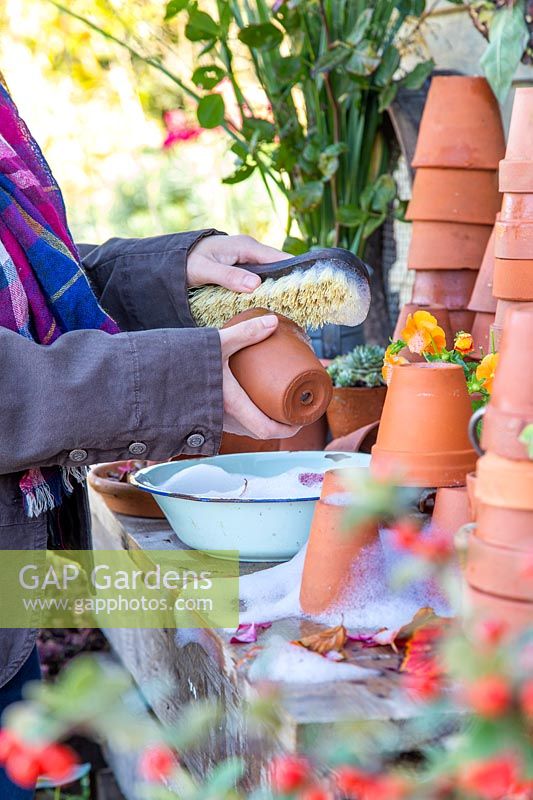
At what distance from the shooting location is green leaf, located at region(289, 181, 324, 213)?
212cm

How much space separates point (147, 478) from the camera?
1.30 meters

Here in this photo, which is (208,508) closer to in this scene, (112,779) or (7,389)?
(7,389)

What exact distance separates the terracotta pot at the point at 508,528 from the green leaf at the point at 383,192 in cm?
146

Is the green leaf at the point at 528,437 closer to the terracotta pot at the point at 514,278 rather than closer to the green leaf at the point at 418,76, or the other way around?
the terracotta pot at the point at 514,278

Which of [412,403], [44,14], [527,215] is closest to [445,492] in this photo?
[412,403]

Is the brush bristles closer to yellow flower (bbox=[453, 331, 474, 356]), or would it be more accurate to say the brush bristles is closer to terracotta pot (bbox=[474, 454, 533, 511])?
yellow flower (bbox=[453, 331, 474, 356])

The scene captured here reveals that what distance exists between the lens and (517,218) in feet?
3.89

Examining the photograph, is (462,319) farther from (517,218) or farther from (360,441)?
(517,218)

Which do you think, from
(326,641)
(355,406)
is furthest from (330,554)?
(355,406)

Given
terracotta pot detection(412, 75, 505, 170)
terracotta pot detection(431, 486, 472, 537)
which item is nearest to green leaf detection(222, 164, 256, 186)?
terracotta pot detection(412, 75, 505, 170)

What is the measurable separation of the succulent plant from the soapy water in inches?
18.5

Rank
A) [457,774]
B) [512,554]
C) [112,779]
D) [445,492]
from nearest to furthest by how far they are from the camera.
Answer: [457,774]
[512,554]
[445,492]
[112,779]

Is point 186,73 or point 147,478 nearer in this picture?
point 147,478

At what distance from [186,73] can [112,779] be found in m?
3.39
